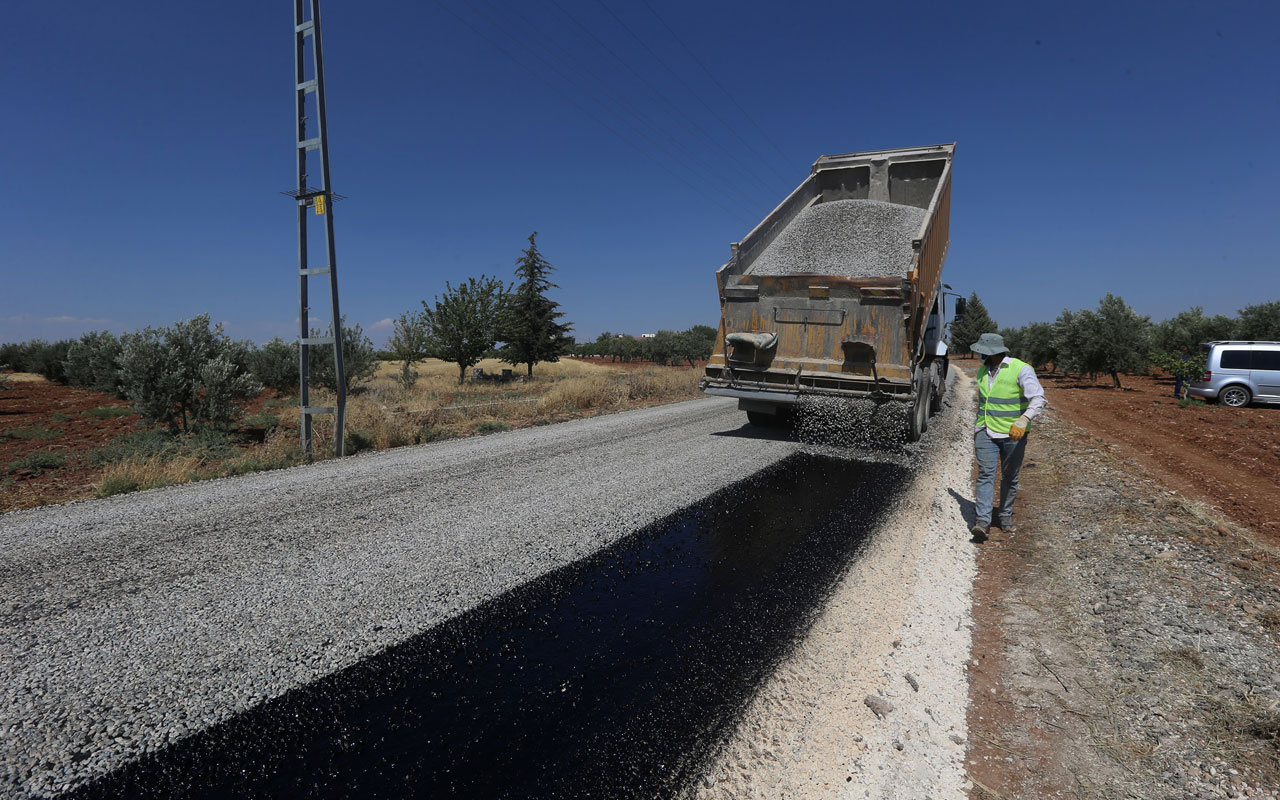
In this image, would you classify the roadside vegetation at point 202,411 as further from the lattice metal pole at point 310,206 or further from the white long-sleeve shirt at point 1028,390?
the white long-sleeve shirt at point 1028,390

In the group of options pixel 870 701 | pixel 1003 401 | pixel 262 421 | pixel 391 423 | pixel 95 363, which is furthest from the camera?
pixel 95 363

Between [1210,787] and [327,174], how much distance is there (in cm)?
1025

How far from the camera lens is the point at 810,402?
27.0ft

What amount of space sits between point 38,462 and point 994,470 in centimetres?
1200

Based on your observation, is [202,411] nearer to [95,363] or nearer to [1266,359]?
[95,363]

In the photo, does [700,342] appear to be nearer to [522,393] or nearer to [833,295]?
[522,393]

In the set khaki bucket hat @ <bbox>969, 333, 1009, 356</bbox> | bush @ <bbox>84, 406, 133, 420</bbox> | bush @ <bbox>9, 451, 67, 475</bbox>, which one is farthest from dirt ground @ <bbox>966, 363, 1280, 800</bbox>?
bush @ <bbox>84, 406, 133, 420</bbox>

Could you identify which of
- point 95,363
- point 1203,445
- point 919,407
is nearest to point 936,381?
point 919,407

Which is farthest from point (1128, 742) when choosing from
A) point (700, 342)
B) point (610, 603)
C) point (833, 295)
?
point (700, 342)

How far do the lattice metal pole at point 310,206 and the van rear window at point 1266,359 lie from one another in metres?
21.1

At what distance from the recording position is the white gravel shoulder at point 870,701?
2121 mm

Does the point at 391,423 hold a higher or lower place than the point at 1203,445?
higher

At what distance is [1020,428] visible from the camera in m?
4.70

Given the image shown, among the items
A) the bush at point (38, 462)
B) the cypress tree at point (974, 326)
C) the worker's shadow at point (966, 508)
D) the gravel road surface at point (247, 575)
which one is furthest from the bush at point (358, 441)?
the cypress tree at point (974, 326)
